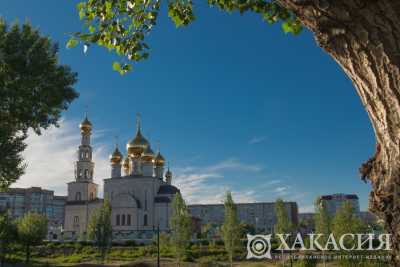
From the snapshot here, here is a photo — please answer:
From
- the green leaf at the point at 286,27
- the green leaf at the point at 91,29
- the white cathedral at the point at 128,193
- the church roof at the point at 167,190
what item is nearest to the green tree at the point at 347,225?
the green leaf at the point at 286,27

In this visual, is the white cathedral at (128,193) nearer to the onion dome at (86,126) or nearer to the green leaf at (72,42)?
the onion dome at (86,126)

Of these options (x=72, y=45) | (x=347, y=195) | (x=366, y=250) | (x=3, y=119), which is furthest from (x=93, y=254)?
(x=347, y=195)

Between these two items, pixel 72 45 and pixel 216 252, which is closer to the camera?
pixel 72 45

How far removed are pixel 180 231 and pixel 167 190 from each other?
93.5ft

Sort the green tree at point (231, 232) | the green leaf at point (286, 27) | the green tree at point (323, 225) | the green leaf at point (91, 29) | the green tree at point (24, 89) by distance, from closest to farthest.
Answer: the green leaf at point (286, 27) < the green leaf at point (91, 29) < the green tree at point (24, 89) < the green tree at point (323, 225) < the green tree at point (231, 232)

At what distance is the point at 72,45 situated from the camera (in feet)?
17.6

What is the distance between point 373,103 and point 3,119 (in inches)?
548

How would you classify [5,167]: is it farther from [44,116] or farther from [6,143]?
[44,116]

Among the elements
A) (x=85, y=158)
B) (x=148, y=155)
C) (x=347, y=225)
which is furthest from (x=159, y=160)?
(x=347, y=225)

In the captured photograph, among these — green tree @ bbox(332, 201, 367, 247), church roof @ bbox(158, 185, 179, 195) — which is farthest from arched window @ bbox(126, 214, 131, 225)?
green tree @ bbox(332, 201, 367, 247)

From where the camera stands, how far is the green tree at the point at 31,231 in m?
36.5

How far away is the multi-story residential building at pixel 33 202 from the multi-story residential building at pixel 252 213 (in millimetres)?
58603

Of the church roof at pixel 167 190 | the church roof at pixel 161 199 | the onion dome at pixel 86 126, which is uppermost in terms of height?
the onion dome at pixel 86 126

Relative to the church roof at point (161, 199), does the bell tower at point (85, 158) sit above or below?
above
